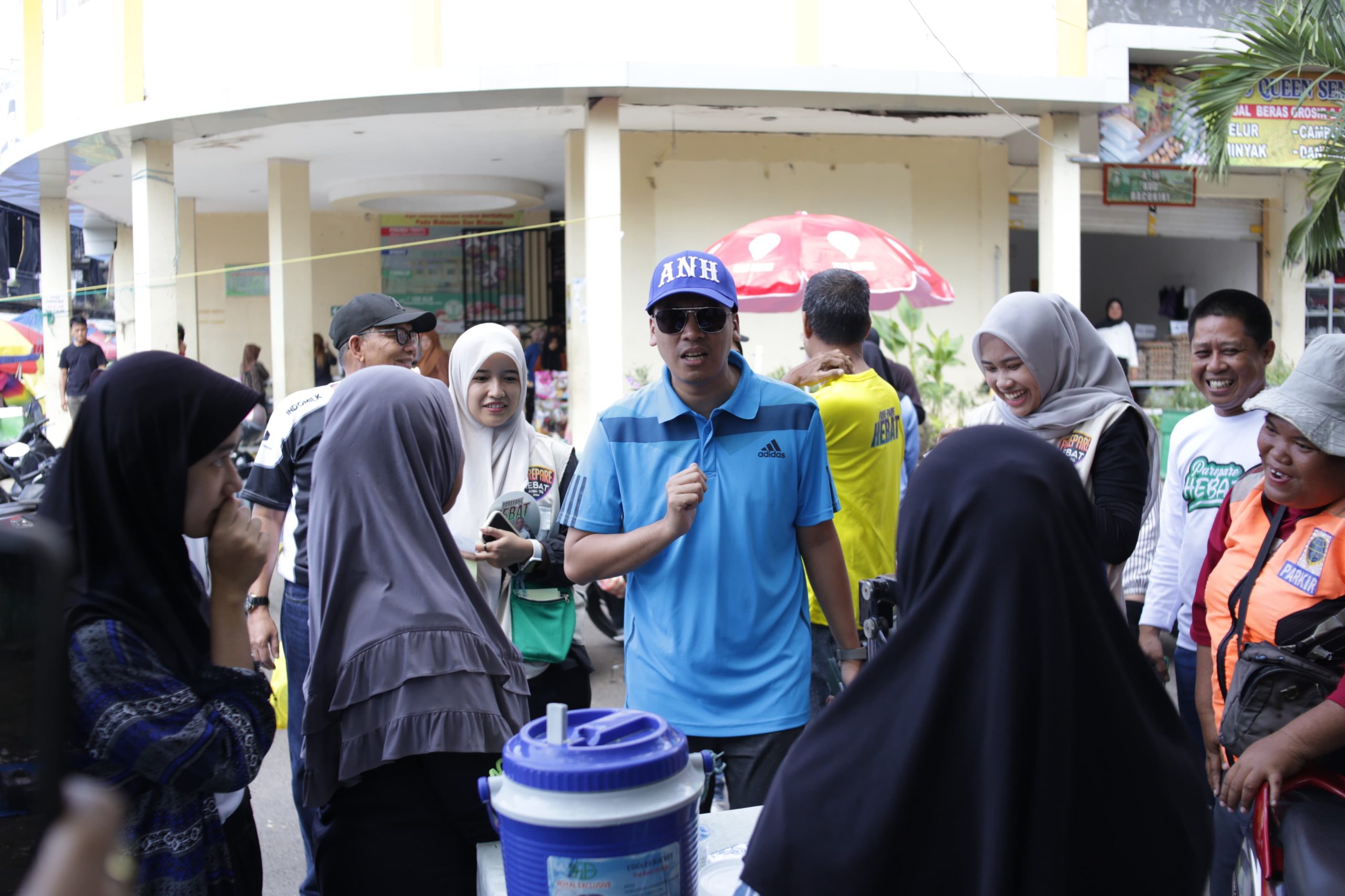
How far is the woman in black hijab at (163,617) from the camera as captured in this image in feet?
6.03

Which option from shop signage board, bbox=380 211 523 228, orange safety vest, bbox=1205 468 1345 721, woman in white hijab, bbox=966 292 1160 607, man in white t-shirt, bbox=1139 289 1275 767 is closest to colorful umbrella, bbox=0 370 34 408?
shop signage board, bbox=380 211 523 228

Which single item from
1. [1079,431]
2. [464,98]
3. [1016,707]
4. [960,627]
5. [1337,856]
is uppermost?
[464,98]

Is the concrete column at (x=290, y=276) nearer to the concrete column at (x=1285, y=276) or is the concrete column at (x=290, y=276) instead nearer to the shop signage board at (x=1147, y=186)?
the shop signage board at (x=1147, y=186)

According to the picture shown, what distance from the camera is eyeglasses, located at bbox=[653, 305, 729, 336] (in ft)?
9.34

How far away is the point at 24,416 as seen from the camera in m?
13.1

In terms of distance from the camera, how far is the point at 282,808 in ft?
15.6

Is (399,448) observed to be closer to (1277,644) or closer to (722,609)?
(722,609)

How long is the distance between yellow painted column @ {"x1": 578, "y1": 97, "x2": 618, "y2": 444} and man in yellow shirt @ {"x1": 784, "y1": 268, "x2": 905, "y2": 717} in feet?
21.5

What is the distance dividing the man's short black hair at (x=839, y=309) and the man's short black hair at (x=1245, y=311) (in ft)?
3.49

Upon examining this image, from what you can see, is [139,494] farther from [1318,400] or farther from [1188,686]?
[1188,686]

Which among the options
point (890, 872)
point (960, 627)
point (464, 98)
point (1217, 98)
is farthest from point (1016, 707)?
point (464, 98)

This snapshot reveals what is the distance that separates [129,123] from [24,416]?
4.20m

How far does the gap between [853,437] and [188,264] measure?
1484cm

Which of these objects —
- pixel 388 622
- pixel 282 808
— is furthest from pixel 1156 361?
pixel 388 622
